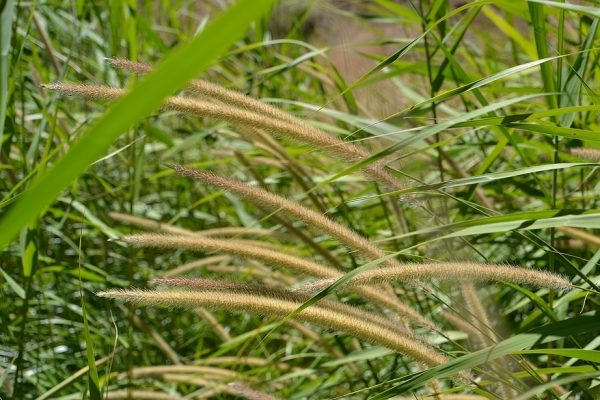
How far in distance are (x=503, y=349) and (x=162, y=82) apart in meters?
0.36

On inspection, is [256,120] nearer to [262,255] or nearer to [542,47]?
[262,255]

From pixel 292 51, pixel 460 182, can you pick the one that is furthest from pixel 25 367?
pixel 292 51

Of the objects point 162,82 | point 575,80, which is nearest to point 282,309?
point 162,82

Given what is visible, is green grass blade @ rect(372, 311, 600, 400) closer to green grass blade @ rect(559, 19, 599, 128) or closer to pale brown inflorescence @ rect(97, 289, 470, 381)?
pale brown inflorescence @ rect(97, 289, 470, 381)

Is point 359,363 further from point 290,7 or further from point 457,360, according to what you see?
point 290,7

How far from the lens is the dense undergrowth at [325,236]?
0.56 m

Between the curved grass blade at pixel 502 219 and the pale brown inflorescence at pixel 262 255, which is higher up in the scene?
the curved grass blade at pixel 502 219

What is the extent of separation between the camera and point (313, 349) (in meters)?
1.39

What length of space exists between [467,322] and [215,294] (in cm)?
32

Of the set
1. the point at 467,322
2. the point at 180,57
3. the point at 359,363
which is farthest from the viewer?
the point at 359,363

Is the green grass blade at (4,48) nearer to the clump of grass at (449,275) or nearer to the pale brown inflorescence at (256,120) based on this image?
the pale brown inflorescence at (256,120)

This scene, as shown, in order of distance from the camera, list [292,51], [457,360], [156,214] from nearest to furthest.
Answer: [457,360] → [156,214] → [292,51]

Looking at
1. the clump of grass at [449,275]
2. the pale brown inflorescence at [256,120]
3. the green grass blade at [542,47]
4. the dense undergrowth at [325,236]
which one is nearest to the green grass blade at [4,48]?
the dense undergrowth at [325,236]

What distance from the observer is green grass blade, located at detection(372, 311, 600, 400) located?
0.52 m
